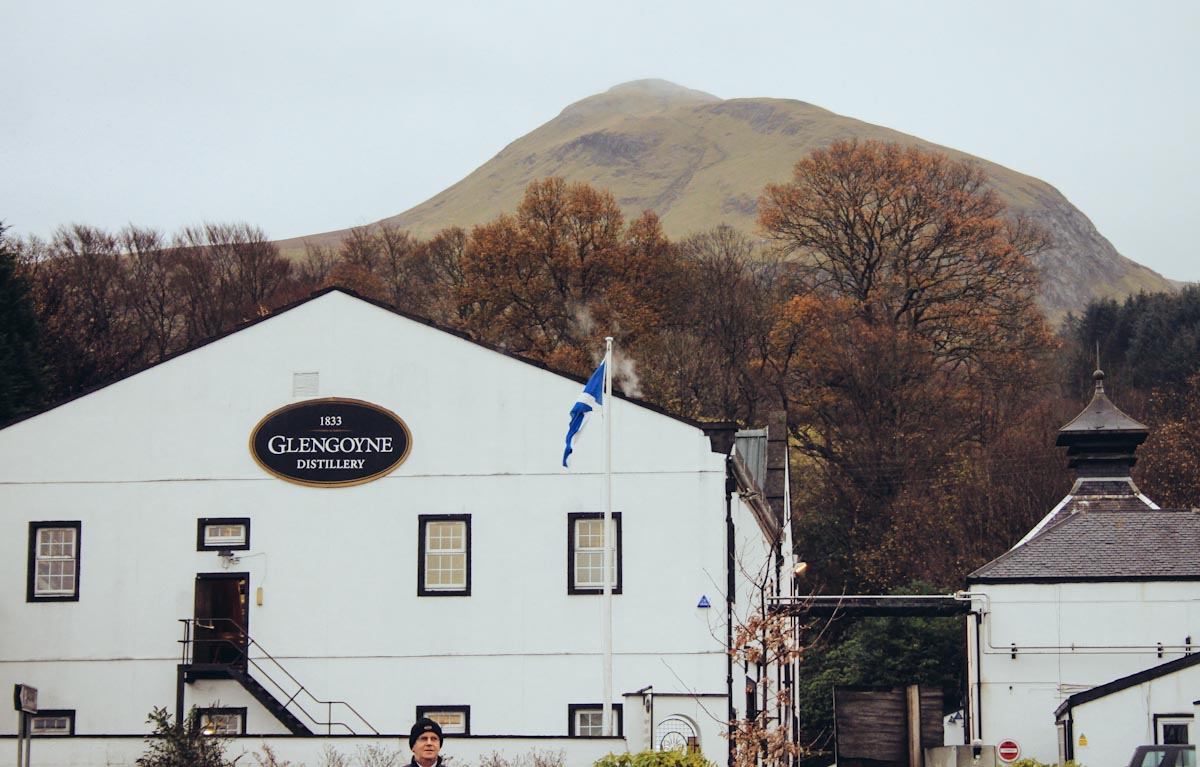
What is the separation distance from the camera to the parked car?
104ft

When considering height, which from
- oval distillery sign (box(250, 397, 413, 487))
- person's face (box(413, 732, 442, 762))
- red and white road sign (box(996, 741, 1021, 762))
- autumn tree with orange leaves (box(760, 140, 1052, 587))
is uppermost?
autumn tree with orange leaves (box(760, 140, 1052, 587))

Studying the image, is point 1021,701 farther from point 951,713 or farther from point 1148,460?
point 1148,460

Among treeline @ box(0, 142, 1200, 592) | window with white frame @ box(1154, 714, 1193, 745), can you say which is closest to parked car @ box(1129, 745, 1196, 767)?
window with white frame @ box(1154, 714, 1193, 745)

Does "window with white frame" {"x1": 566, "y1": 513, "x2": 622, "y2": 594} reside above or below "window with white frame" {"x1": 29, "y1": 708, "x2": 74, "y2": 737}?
above

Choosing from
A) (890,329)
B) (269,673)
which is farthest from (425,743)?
(890,329)

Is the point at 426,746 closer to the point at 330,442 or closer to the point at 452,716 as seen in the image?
the point at 452,716

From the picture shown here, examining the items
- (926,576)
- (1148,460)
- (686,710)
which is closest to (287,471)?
(686,710)

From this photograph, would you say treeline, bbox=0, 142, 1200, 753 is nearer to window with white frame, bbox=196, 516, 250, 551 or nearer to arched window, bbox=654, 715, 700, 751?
window with white frame, bbox=196, 516, 250, 551

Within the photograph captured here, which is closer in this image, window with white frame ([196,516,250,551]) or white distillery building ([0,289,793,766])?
white distillery building ([0,289,793,766])

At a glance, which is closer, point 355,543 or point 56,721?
point 56,721

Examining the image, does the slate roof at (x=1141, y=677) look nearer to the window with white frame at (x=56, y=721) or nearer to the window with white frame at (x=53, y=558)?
the window with white frame at (x=56, y=721)

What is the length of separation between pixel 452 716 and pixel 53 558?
957 centimetres

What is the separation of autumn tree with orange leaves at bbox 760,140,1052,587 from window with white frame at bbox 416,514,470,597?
31564 millimetres

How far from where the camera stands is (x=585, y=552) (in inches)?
1403
